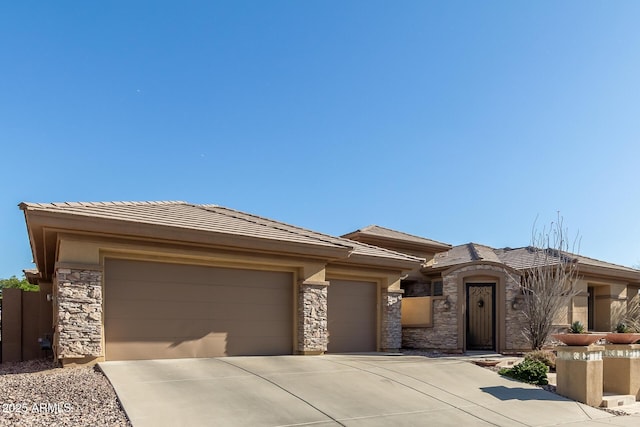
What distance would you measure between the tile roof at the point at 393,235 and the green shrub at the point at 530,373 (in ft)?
32.0

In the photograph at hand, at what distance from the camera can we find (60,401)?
794cm

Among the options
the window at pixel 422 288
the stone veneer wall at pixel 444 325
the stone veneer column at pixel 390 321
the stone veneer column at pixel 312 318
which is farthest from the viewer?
the window at pixel 422 288

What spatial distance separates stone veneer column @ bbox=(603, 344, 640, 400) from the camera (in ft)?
41.0

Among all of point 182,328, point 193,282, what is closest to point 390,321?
point 193,282

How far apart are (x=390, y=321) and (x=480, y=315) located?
13.5ft

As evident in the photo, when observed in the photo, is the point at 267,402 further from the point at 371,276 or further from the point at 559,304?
the point at 559,304

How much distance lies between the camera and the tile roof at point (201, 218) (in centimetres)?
1124

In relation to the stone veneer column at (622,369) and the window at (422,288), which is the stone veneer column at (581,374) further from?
the window at (422,288)

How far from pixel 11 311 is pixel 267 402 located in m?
11.4

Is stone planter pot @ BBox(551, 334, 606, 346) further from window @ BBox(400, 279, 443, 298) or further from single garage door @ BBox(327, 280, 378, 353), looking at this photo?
window @ BBox(400, 279, 443, 298)

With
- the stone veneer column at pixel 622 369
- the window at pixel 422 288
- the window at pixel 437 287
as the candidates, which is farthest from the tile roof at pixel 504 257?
the stone veneer column at pixel 622 369

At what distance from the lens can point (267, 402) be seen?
344 inches

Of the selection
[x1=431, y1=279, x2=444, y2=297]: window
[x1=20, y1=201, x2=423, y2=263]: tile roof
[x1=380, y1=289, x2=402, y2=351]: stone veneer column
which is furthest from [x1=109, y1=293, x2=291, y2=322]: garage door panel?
[x1=431, y1=279, x2=444, y2=297]: window

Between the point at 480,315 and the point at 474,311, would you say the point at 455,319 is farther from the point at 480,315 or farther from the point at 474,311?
the point at 480,315
